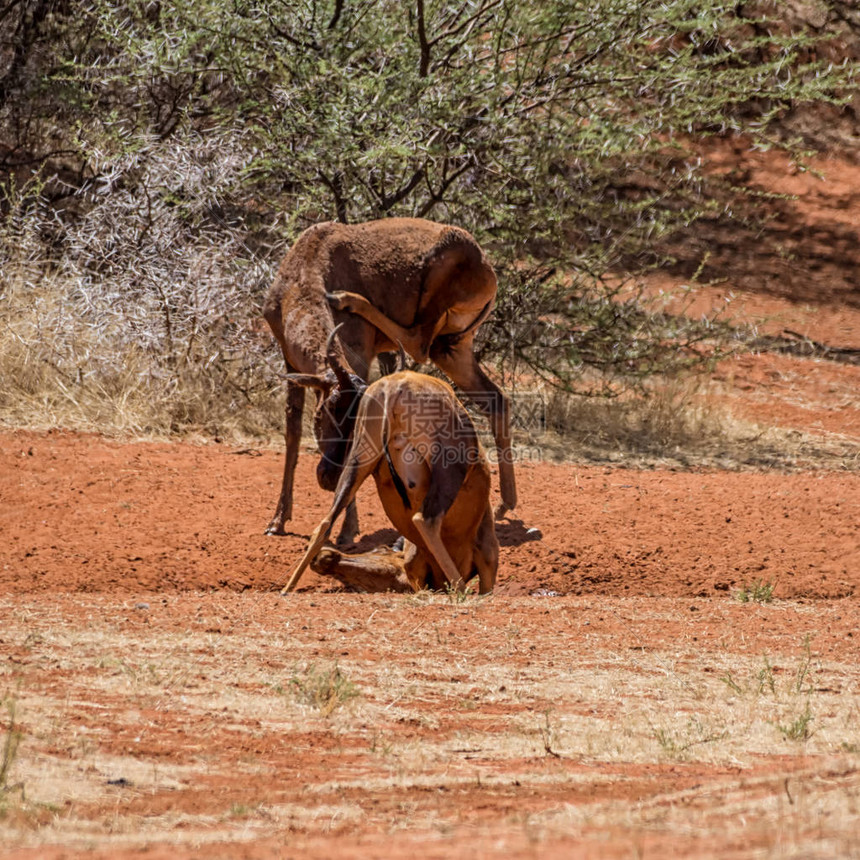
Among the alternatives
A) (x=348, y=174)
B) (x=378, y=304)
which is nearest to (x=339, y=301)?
(x=378, y=304)

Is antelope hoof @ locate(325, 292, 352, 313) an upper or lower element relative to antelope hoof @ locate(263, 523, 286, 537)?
upper

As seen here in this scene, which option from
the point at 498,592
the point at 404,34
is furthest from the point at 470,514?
the point at 404,34

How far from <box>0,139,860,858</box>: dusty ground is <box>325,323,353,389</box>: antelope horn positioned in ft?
4.07

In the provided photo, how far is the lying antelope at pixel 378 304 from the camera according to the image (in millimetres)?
8266

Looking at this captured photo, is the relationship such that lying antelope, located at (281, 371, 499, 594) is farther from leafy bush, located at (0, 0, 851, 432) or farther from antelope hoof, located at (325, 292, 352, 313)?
leafy bush, located at (0, 0, 851, 432)

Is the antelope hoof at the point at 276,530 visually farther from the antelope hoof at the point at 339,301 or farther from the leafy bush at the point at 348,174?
the leafy bush at the point at 348,174

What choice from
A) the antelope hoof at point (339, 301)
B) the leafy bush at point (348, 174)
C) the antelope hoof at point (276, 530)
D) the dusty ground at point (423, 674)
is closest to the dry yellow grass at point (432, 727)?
the dusty ground at point (423, 674)

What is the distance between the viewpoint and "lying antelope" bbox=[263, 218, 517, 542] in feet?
27.1

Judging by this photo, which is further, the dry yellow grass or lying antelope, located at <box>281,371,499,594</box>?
lying antelope, located at <box>281,371,499,594</box>

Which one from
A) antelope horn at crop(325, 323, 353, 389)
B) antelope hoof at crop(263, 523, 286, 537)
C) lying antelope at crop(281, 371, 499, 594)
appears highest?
antelope horn at crop(325, 323, 353, 389)

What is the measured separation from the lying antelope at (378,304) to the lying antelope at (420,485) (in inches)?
23.3

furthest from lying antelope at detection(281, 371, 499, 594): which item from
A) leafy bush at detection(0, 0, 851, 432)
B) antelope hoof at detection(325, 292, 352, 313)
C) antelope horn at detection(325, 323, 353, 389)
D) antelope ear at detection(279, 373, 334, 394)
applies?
leafy bush at detection(0, 0, 851, 432)

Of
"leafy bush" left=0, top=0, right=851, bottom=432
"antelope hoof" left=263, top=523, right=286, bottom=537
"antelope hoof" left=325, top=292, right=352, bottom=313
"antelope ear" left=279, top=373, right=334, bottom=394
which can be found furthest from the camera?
"leafy bush" left=0, top=0, right=851, bottom=432

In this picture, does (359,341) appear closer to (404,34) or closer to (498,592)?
(498,592)
